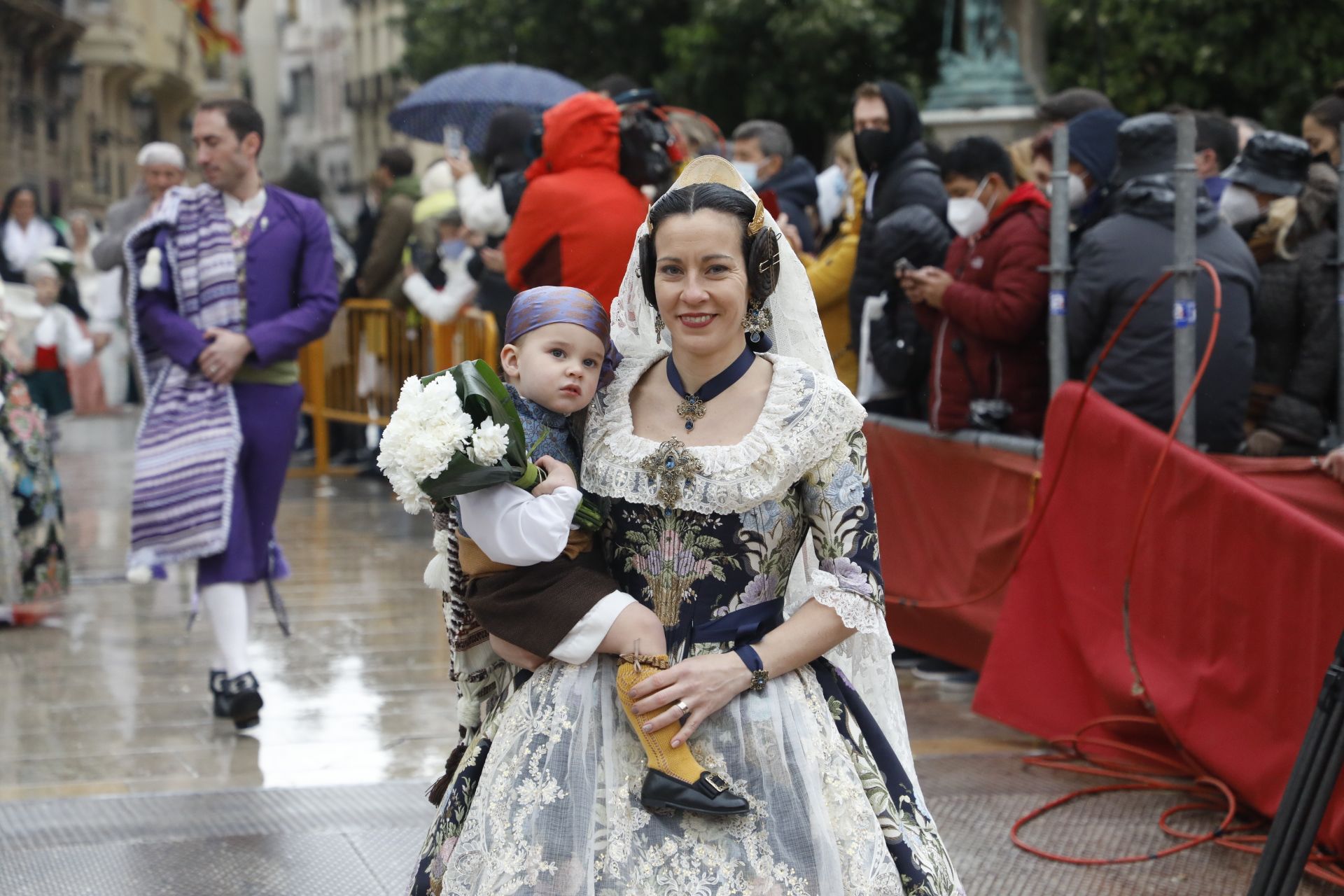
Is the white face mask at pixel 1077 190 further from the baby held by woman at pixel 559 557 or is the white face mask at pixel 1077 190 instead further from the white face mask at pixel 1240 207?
the baby held by woman at pixel 559 557

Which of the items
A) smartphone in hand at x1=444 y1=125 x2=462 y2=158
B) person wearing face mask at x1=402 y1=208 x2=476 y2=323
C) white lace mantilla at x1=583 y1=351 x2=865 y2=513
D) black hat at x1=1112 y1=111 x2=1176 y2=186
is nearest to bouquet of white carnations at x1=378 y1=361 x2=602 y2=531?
white lace mantilla at x1=583 y1=351 x2=865 y2=513

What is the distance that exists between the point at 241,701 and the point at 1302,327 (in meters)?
3.83

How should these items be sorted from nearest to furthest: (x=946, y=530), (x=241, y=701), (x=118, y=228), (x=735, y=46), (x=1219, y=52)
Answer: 1. (x=241, y=701)
2. (x=946, y=530)
3. (x=118, y=228)
4. (x=1219, y=52)
5. (x=735, y=46)

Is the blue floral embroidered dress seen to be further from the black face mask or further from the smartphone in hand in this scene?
the smartphone in hand

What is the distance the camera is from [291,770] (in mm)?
5266

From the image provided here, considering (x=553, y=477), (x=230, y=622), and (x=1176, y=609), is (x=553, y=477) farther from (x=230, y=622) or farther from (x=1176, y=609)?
(x=230, y=622)

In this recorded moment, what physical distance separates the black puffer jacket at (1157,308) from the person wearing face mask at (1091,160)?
525mm

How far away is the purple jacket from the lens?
5.73 metres

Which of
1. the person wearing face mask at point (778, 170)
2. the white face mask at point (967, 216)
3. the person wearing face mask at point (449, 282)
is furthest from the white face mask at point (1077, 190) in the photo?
the person wearing face mask at point (449, 282)

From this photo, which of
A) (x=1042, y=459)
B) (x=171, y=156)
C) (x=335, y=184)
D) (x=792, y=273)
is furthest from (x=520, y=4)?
(x=335, y=184)

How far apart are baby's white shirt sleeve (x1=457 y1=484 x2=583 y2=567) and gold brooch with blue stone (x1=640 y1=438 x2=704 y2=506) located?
7.5 inches

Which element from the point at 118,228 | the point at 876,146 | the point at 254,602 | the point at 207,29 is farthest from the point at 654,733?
the point at 207,29

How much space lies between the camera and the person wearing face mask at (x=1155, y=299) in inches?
215

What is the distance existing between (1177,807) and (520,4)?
1994cm
